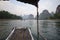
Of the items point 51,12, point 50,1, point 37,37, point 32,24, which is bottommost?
point 37,37

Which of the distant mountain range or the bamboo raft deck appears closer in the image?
the bamboo raft deck

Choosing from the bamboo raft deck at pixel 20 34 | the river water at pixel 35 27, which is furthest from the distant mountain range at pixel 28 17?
the bamboo raft deck at pixel 20 34

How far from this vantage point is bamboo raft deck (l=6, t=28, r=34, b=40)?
2.42 m

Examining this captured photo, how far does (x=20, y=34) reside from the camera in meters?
2.47

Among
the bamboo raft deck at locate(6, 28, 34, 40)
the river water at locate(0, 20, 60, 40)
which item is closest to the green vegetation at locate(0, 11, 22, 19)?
the river water at locate(0, 20, 60, 40)

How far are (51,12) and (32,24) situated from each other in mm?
384

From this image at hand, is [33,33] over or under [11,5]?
under

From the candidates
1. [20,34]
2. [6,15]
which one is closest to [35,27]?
[20,34]

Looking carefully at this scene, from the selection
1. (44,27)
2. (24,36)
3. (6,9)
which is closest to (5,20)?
(6,9)

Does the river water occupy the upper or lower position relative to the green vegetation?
lower

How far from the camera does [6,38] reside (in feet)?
8.00

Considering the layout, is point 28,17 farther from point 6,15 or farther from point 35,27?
point 6,15

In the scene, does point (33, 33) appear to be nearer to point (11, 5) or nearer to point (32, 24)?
point (32, 24)

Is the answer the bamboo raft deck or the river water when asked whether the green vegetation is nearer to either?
the river water
